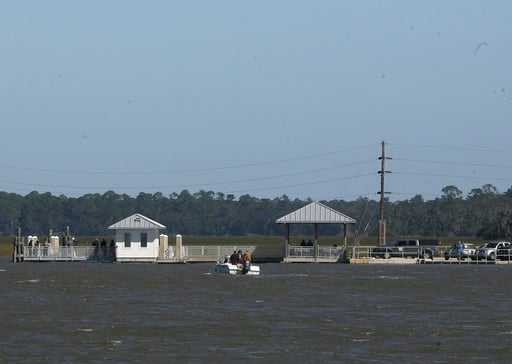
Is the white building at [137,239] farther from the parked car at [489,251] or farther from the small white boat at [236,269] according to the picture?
the parked car at [489,251]

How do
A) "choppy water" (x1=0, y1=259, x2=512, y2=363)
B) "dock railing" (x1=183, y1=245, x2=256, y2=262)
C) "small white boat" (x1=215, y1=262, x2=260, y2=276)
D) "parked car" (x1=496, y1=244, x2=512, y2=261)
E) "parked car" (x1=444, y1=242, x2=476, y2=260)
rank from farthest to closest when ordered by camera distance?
"dock railing" (x1=183, y1=245, x2=256, y2=262) → "parked car" (x1=444, y1=242, x2=476, y2=260) → "parked car" (x1=496, y1=244, x2=512, y2=261) → "small white boat" (x1=215, y1=262, x2=260, y2=276) → "choppy water" (x1=0, y1=259, x2=512, y2=363)

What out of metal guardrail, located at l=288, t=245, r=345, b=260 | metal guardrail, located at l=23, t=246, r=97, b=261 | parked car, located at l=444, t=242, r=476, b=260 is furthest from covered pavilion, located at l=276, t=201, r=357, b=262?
metal guardrail, located at l=23, t=246, r=97, b=261

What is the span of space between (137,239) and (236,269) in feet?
83.0

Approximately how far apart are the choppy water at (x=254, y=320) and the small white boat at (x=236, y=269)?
20.9 ft

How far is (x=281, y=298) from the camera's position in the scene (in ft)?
172

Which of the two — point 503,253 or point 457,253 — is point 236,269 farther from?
point 503,253

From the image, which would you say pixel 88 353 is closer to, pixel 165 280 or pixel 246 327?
pixel 246 327

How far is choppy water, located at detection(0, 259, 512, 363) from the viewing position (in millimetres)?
32219

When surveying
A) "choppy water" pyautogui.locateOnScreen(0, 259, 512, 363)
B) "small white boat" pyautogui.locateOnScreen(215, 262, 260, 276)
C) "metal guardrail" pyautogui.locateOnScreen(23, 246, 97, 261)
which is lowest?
"choppy water" pyautogui.locateOnScreen(0, 259, 512, 363)

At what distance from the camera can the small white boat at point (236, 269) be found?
75.8 meters

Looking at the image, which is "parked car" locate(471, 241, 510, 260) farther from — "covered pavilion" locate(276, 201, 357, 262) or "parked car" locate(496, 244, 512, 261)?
"covered pavilion" locate(276, 201, 357, 262)

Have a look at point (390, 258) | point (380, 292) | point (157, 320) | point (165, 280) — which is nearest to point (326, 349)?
point (157, 320)

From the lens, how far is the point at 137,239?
101062 mm

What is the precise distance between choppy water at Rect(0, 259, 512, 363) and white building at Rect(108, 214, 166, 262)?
100ft
